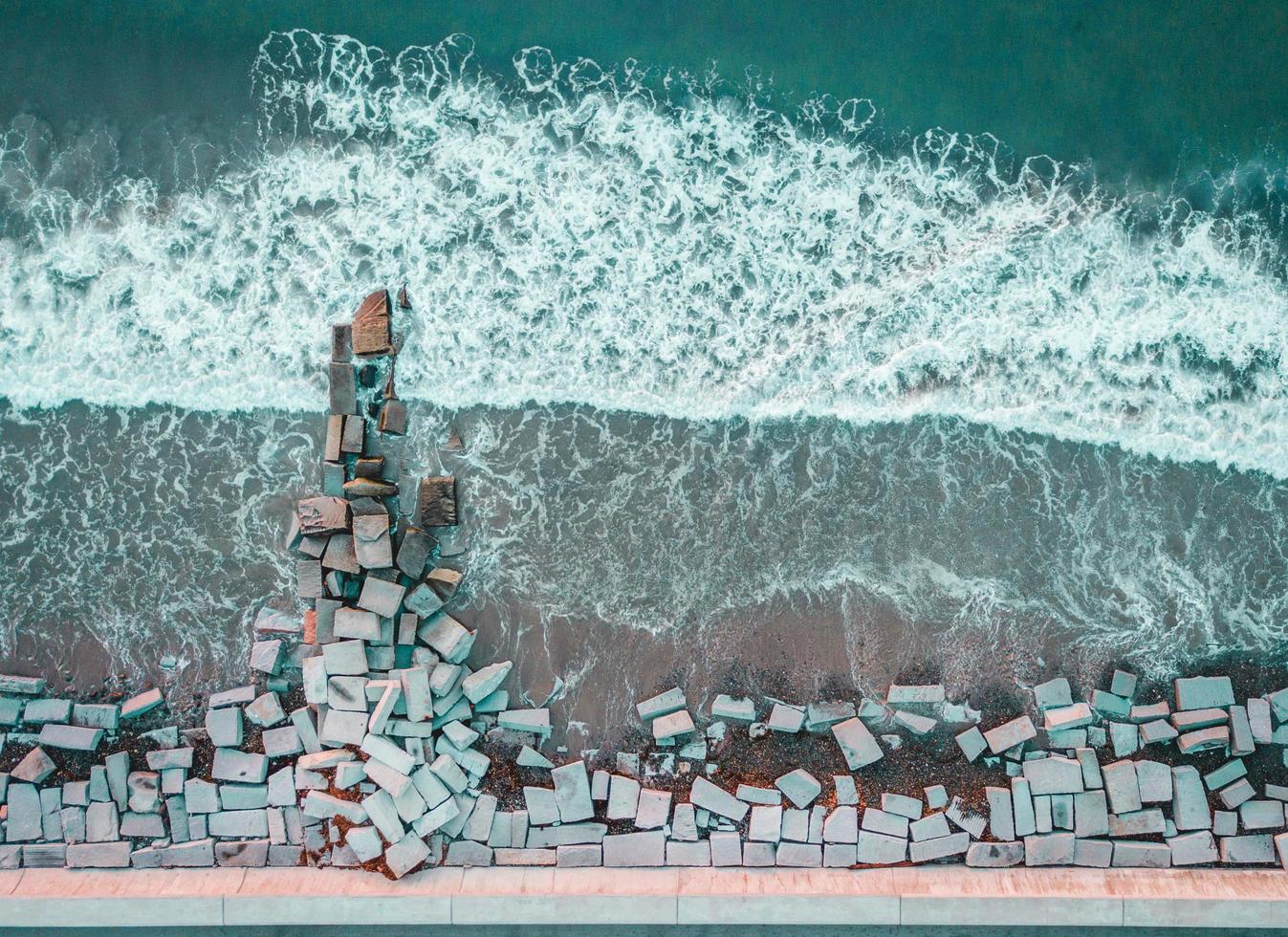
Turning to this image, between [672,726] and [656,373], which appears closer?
[672,726]

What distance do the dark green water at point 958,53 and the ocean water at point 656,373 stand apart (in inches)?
8.0

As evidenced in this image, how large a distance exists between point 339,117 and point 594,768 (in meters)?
6.48

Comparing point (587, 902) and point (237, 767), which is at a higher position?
point (237, 767)

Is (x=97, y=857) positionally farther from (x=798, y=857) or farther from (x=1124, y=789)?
(x=1124, y=789)

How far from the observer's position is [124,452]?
726 cm

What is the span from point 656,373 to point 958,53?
4.16 meters

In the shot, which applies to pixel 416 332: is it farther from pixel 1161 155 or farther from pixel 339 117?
pixel 1161 155

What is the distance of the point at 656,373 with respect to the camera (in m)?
7.39

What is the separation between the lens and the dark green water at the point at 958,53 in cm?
741

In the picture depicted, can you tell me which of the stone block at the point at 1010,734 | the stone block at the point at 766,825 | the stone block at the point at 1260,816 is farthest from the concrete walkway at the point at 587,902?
the stone block at the point at 1010,734

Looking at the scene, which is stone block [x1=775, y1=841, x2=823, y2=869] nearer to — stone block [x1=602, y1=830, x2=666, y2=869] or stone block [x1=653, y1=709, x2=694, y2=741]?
stone block [x1=602, y1=830, x2=666, y2=869]

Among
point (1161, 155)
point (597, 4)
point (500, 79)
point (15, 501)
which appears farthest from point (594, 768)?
point (1161, 155)

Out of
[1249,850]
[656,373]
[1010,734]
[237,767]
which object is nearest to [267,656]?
[237,767]

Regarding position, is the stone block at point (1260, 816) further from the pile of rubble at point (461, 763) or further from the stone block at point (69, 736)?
the stone block at point (69, 736)
